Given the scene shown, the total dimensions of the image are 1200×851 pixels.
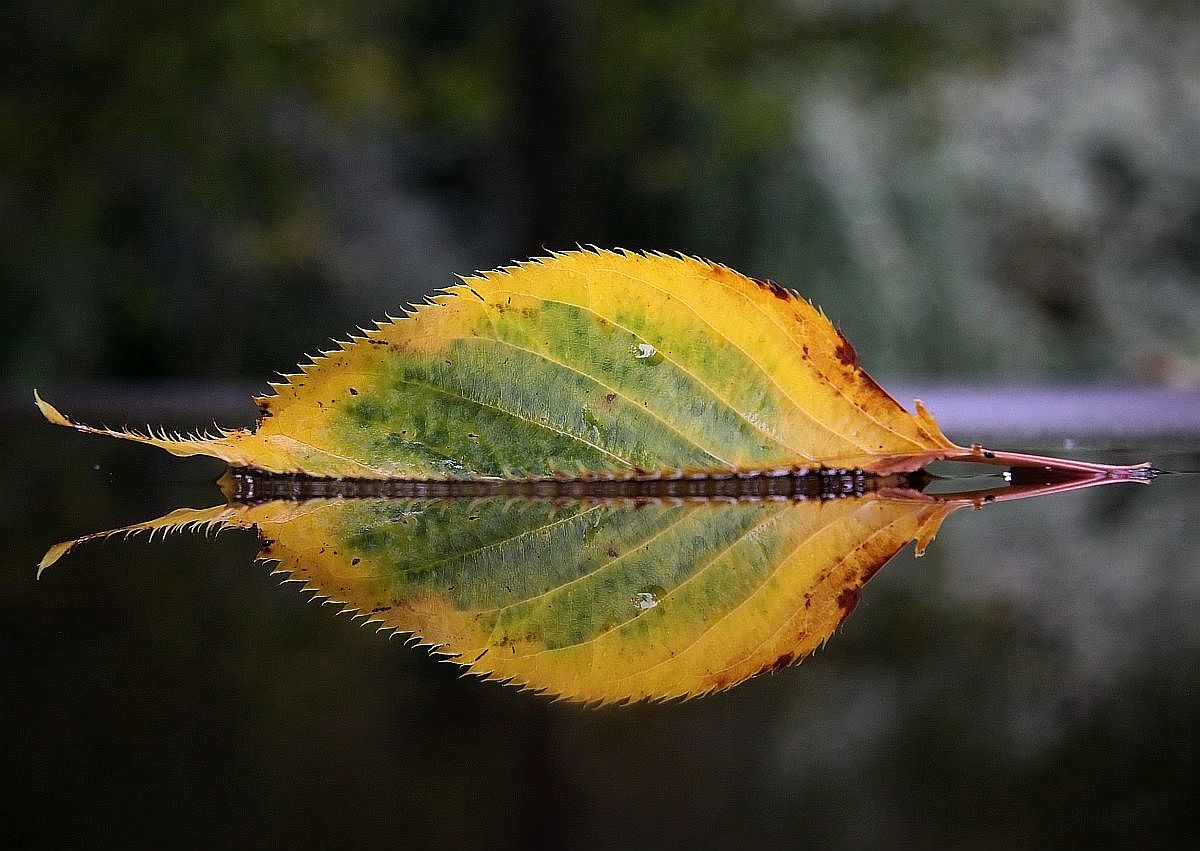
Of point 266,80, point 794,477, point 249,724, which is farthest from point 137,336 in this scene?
point 249,724

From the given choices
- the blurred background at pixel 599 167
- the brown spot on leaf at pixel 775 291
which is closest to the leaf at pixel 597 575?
the brown spot on leaf at pixel 775 291

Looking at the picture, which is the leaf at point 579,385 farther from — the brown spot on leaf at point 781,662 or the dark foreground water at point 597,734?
the brown spot on leaf at point 781,662

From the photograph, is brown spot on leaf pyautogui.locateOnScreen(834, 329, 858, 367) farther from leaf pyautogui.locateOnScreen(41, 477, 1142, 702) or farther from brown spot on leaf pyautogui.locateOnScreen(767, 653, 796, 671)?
brown spot on leaf pyautogui.locateOnScreen(767, 653, 796, 671)

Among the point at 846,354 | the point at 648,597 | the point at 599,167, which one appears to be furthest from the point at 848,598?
the point at 599,167

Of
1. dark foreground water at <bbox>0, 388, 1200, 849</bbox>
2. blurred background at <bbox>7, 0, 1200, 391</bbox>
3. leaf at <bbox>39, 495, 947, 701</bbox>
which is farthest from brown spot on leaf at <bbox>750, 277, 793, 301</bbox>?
blurred background at <bbox>7, 0, 1200, 391</bbox>

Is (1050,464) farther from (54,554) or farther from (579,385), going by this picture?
(54,554)

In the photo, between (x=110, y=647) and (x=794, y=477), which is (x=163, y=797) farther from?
(x=794, y=477)
